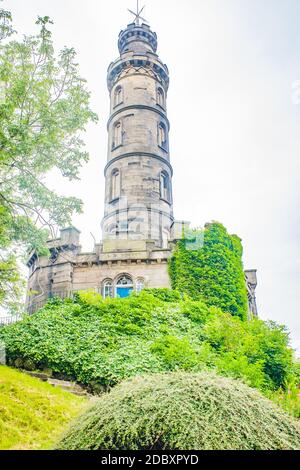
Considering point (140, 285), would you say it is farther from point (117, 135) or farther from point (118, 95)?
point (118, 95)

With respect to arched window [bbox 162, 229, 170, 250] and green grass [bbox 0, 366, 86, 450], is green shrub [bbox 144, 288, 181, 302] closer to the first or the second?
arched window [bbox 162, 229, 170, 250]

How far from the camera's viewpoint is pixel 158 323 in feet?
49.2

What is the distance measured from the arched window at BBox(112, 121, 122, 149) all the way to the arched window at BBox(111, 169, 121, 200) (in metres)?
2.03

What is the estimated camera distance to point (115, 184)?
25.6m

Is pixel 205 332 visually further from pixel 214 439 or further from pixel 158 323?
pixel 214 439

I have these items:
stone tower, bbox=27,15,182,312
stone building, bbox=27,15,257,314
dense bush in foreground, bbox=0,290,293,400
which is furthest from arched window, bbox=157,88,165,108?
dense bush in foreground, bbox=0,290,293,400

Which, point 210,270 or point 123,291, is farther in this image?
point 210,270

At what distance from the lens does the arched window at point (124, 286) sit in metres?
19.1

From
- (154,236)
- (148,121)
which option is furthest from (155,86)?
(154,236)

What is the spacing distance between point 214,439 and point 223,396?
686 millimetres

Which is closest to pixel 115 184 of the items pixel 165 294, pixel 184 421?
pixel 165 294

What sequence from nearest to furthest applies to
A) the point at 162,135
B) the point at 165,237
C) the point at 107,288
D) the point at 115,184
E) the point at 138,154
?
the point at 107,288 < the point at 165,237 < the point at 138,154 < the point at 115,184 < the point at 162,135

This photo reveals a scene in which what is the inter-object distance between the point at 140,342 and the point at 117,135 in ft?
57.8

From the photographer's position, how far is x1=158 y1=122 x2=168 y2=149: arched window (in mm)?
27048
